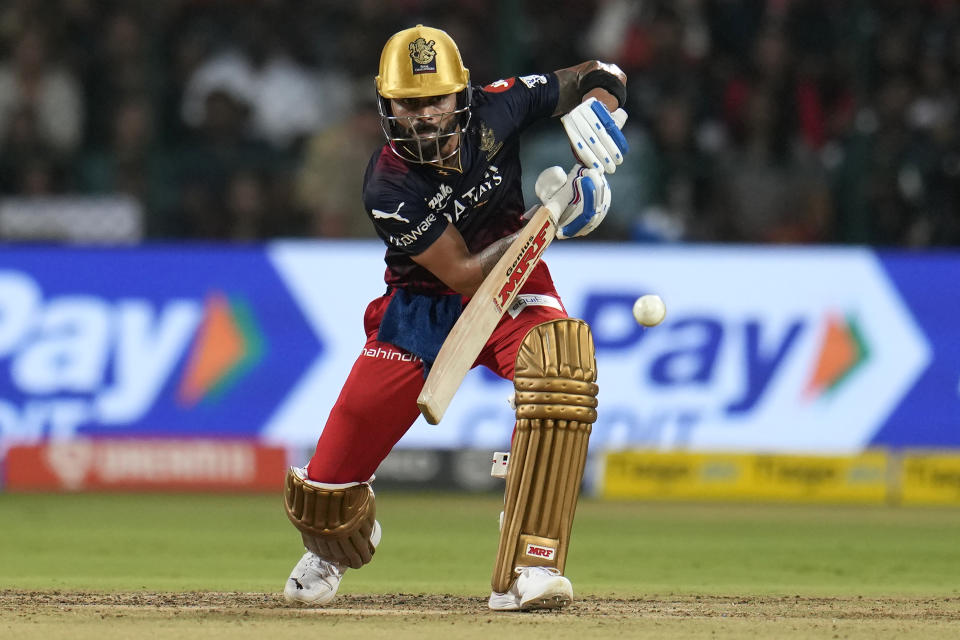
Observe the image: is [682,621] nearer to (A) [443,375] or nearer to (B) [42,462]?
(A) [443,375]

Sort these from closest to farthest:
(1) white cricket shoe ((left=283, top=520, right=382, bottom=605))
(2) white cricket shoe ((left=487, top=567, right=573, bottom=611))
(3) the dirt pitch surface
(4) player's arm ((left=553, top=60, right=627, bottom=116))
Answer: (3) the dirt pitch surface, (2) white cricket shoe ((left=487, top=567, right=573, bottom=611)), (1) white cricket shoe ((left=283, top=520, right=382, bottom=605)), (4) player's arm ((left=553, top=60, right=627, bottom=116))

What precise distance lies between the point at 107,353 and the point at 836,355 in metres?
3.94

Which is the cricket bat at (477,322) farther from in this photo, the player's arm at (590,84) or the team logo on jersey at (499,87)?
the player's arm at (590,84)

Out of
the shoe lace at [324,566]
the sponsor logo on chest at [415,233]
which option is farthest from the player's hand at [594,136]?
the shoe lace at [324,566]

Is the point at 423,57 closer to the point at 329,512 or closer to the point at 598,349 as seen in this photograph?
the point at 329,512

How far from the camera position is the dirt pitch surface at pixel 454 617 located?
4238mm

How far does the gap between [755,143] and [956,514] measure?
2625 millimetres

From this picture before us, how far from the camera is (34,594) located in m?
5.05

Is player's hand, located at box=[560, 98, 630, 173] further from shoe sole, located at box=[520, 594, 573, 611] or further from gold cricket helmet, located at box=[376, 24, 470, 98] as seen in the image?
shoe sole, located at box=[520, 594, 573, 611]

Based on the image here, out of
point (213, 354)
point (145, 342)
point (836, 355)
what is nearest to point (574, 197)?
point (836, 355)

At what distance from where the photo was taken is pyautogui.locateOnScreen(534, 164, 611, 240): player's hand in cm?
481

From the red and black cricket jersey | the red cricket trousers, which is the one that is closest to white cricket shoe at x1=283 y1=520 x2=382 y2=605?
the red cricket trousers

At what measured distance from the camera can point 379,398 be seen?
4797 millimetres

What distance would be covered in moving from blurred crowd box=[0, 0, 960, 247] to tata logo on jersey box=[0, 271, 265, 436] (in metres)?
0.89
